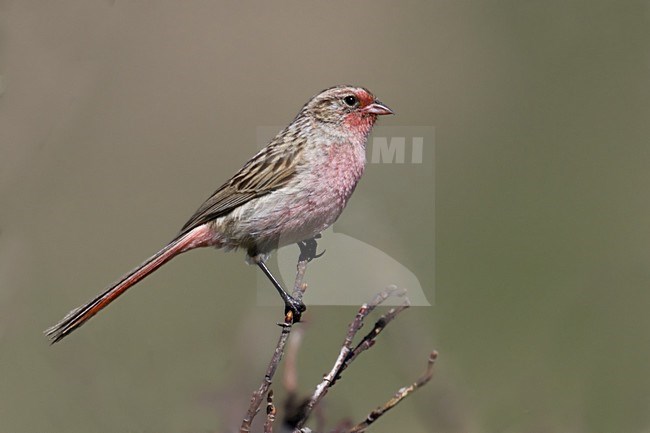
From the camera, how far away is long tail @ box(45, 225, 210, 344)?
2395 millimetres

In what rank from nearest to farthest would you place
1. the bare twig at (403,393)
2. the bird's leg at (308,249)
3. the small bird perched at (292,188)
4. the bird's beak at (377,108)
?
the bare twig at (403,393), the bird's leg at (308,249), the small bird perched at (292,188), the bird's beak at (377,108)

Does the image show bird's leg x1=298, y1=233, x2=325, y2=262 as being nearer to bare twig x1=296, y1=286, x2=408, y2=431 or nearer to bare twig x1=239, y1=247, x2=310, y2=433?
bare twig x1=239, y1=247, x2=310, y2=433

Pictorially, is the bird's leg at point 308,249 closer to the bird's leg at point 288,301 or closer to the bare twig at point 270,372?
the bird's leg at point 288,301

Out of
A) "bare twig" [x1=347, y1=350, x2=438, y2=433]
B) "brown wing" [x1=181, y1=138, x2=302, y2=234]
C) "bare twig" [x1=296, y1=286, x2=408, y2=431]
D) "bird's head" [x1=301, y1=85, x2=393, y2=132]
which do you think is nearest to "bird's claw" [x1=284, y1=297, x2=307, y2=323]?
"bare twig" [x1=296, y1=286, x2=408, y2=431]

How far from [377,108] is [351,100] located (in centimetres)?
11

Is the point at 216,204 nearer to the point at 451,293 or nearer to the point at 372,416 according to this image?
the point at 372,416

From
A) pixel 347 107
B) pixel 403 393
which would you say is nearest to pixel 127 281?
pixel 347 107

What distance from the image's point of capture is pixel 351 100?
3014 mm

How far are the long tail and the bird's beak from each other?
0.67 m

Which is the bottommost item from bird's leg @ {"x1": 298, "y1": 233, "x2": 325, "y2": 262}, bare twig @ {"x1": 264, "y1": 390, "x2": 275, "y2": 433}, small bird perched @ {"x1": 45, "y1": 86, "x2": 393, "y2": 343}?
bare twig @ {"x1": 264, "y1": 390, "x2": 275, "y2": 433}

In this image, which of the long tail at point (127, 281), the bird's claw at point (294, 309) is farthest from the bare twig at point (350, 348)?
the long tail at point (127, 281)

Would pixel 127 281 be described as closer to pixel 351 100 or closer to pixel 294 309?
pixel 294 309

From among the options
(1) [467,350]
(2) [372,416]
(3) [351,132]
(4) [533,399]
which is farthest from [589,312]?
(2) [372,416]

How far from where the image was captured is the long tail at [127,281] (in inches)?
94.3
